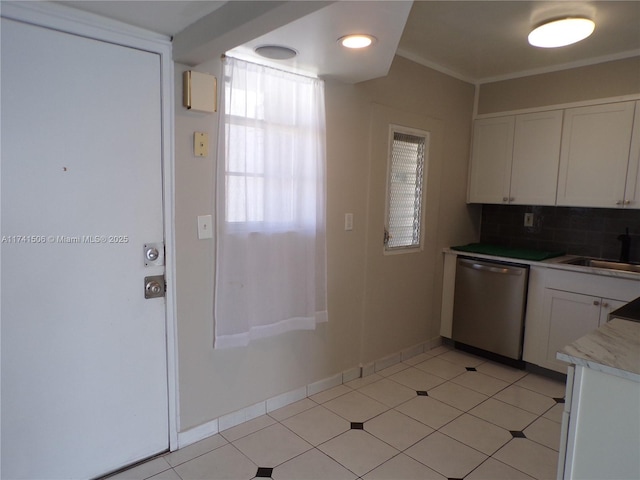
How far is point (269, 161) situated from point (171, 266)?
812mm

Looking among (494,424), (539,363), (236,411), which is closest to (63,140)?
(236,411)

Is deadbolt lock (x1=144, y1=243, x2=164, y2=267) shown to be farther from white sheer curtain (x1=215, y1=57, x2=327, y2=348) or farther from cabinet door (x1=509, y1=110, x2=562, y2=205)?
cabinet door (x1=509, y1=110, x2=562, y2=205)

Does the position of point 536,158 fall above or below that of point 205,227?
above

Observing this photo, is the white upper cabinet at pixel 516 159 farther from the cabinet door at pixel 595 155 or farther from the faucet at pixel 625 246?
the faucet at pixel 625 246

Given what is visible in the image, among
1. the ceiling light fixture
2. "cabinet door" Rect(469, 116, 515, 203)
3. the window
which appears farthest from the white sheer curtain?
"cabinet door" Rect(469, 116, 515, 203)

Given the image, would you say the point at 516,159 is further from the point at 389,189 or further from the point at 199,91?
the point at 199,91

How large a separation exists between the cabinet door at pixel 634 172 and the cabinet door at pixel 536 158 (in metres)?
0.48

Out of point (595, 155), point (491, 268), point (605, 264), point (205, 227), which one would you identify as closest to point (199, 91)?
point (205, 227)

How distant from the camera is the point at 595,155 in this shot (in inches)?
120

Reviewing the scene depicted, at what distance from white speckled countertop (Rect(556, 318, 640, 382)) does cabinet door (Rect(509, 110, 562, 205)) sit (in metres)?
1.98

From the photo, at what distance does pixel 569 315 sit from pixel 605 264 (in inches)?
24.5

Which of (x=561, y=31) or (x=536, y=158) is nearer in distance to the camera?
(x=561, y=31)

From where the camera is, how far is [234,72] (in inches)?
84.3

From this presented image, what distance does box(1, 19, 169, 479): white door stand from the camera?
5.40ft
